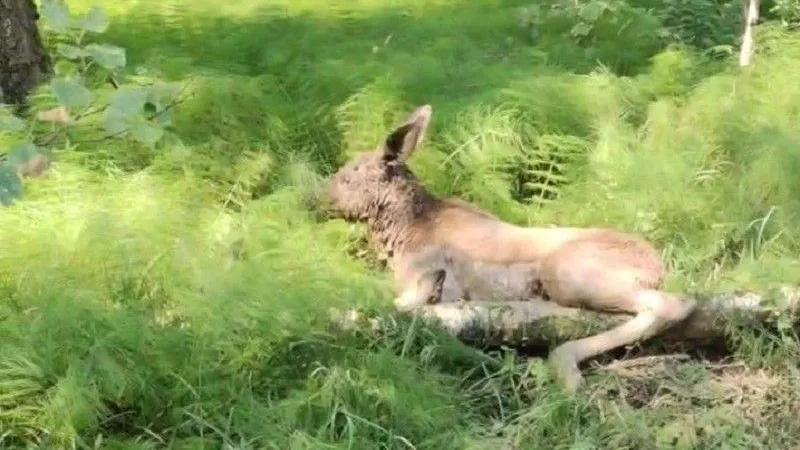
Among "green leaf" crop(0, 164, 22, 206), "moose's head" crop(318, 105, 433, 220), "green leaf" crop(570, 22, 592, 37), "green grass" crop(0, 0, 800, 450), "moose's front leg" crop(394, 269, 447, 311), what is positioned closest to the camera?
"green leaf" crop(0, 164, 22, 206)

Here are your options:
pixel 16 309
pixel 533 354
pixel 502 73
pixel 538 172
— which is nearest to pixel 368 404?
pixel 533 354

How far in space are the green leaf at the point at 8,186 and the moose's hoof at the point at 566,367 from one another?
276 cm

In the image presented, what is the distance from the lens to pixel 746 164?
7047mm

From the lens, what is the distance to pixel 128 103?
135 inches

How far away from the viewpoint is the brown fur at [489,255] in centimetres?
575

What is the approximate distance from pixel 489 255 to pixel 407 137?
2.99ft

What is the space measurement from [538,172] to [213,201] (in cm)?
193

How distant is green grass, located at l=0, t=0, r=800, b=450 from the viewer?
193 inches

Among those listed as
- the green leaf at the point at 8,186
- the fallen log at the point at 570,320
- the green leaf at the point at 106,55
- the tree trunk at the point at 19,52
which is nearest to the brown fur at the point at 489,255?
the fallen log at the point at 570,320

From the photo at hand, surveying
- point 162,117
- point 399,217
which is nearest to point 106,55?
point 162,117

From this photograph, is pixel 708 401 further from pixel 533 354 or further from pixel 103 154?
pixel 103 154

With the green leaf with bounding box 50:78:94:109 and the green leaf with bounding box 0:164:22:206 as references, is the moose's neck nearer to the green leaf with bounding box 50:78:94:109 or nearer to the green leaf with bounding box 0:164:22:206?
the green leaf with bounding box 50:78:94:109

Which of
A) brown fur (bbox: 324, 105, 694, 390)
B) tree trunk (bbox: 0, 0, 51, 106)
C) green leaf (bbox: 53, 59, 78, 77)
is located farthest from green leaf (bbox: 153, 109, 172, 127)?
green leaf (bbox: 53, 59, 78, 77)

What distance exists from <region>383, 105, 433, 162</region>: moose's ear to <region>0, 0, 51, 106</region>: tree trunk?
231 centimetres
